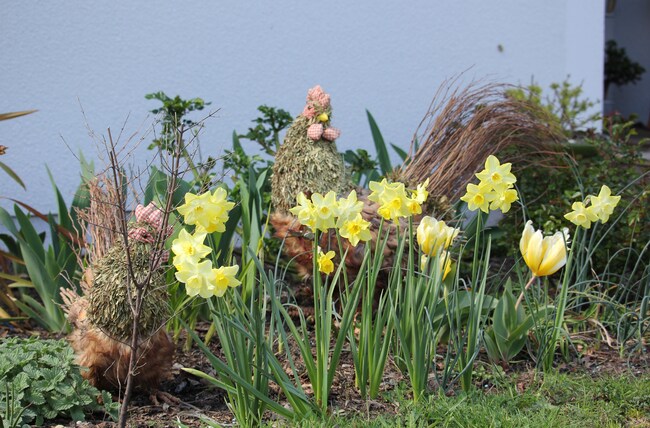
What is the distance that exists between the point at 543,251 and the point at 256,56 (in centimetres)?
337

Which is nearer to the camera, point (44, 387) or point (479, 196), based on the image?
point (479, 196)

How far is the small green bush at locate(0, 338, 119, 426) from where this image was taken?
2.73 m

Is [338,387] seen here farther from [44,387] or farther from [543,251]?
[44,387]

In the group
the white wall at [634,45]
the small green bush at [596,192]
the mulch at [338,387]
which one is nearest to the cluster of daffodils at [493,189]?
the mulch at [338,387]

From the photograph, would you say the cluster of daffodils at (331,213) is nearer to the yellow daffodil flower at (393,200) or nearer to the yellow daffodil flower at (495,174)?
the yellow daffodil flower at (393,200)

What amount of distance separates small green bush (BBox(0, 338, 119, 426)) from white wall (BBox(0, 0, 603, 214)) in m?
2.59

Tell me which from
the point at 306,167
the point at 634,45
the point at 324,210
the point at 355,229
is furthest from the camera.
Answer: the point at 634,45

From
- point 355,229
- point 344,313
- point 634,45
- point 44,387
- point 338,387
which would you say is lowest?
point 338,387

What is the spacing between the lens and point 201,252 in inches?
88.2

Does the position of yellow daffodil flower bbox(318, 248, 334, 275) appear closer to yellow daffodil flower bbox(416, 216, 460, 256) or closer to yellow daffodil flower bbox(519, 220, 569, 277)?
yellow daffodil flower bbox(416, 216, 460, 256)

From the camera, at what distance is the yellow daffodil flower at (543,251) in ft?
9.61

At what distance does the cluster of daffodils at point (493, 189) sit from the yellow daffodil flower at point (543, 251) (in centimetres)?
31

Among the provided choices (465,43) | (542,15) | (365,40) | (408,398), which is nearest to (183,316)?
(408,398)

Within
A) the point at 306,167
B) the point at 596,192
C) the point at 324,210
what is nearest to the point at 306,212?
the point at 324,210
